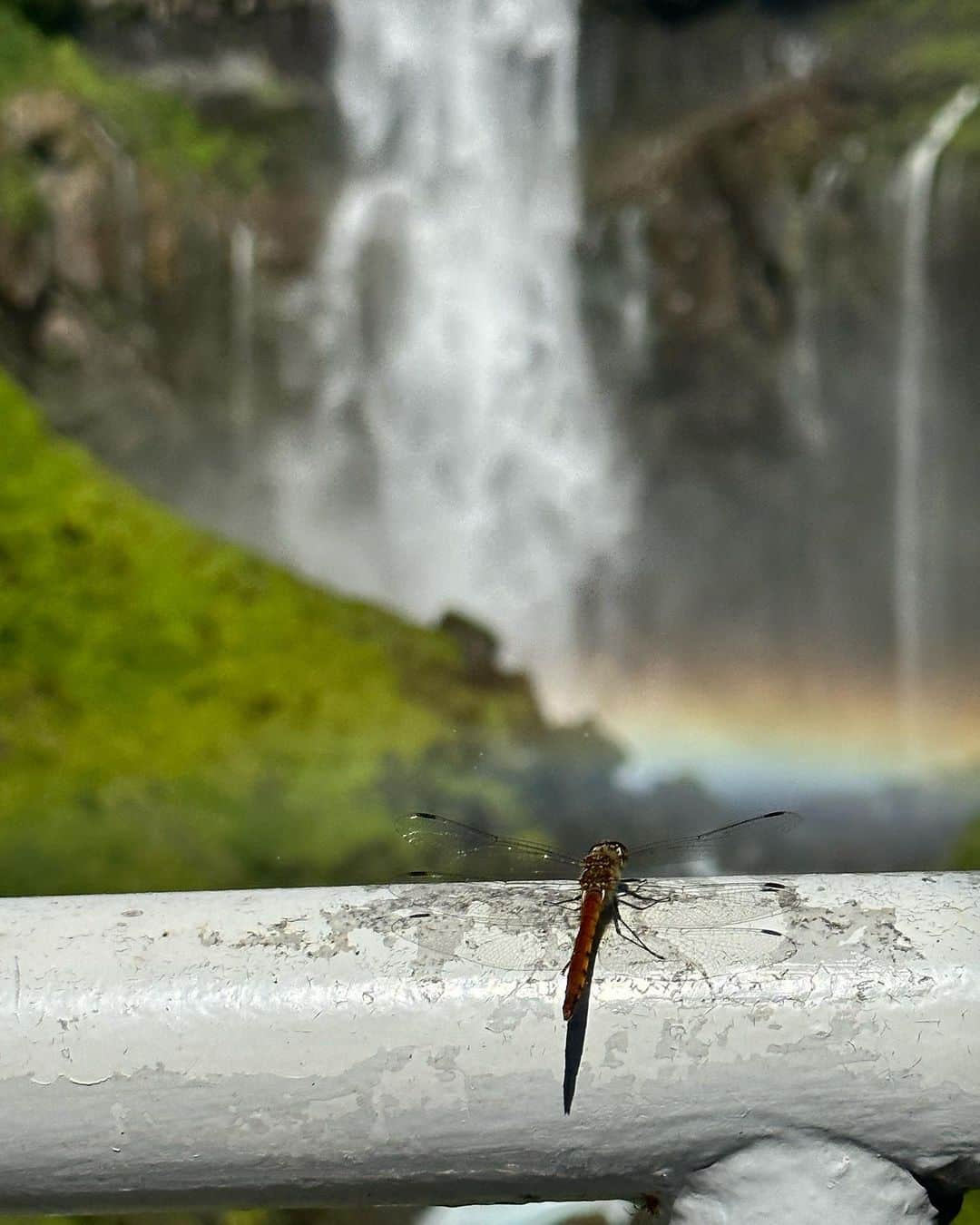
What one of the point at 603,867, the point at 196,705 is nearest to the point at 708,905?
the point at 603,867

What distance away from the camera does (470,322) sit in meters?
8.65

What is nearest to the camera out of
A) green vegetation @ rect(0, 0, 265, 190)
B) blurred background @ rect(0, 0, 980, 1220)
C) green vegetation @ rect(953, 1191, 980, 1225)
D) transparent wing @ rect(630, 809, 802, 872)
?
transparent wing @ rect(630, 809, 802, 872)

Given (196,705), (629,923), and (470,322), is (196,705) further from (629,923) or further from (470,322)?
(629,923)

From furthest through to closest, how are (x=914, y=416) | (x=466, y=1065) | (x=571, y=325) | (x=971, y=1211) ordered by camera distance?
(x=571, y=325) → (x=914, y=416) → (x=971, y=1211) → (x=466, y=1065)

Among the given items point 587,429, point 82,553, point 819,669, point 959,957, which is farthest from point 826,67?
point 959,957

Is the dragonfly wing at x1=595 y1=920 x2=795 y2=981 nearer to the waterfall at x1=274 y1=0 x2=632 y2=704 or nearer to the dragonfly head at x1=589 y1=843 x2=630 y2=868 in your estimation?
the dragonfly head at x1=589 y1=843 x2=630 y2=868

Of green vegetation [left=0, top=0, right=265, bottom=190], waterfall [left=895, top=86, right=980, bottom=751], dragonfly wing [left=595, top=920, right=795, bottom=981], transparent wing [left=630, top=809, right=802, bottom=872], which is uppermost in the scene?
green vegetation [left=0, top=0, right=265, bottom=190]

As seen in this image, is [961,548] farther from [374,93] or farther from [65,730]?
[65,730]

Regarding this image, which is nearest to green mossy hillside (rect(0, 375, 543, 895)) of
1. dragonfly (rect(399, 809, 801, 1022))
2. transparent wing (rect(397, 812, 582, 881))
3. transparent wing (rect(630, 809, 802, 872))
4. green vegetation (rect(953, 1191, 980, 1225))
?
green vegetation (rect(953, 1191, 980, 1225))

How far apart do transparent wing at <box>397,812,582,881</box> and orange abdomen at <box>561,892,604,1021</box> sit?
0.55 m

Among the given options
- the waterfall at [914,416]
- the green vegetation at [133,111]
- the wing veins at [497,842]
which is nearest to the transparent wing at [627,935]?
the wing veins at [497,842]

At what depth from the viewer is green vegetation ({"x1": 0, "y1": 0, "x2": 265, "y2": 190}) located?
329 inches

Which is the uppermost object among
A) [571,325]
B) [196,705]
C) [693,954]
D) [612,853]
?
[571,325]

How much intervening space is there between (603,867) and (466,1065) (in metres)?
0.24
